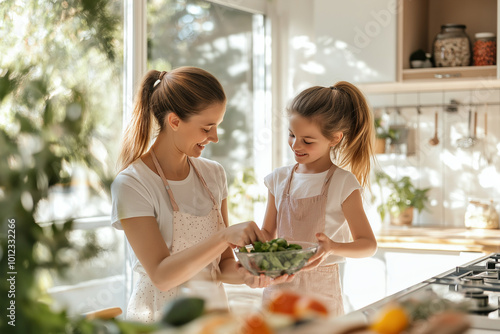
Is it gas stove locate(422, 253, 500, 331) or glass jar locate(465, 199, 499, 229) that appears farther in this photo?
glass jar locate(465, 199, 499, 229)

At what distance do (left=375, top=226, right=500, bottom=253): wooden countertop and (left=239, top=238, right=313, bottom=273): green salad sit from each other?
5.03 feet

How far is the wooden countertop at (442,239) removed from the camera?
2787 mm

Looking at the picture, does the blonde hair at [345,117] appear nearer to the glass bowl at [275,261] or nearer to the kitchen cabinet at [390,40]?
the glass bowl at [275,261]

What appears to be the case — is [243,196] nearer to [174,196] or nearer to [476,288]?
[174,196]

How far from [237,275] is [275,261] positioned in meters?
0.19

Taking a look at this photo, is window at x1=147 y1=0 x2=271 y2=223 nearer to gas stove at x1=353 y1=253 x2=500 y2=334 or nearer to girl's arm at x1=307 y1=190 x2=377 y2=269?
girl's arm at x1=307 y1=190 x2=377 y2=269

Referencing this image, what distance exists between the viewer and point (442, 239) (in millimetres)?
2869

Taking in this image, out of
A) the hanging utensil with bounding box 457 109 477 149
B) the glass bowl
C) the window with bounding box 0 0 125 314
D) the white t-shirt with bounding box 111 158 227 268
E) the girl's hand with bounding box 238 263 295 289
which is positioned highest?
the hanging utensil with bounding box 457 109 477 149

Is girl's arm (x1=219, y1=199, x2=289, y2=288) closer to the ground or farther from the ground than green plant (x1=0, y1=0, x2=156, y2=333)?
closer to the ground

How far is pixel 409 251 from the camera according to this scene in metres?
2.95

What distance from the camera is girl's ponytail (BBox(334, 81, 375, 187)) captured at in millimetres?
1975

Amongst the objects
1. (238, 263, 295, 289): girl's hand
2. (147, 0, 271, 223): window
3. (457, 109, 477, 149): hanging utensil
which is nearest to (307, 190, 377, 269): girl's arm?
(238, 263, 295, 289): girl's hand

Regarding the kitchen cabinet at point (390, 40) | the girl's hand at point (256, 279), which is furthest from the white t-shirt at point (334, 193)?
the kitchen cabinet at point (390, 40)

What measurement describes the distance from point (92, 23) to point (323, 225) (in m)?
1.47
